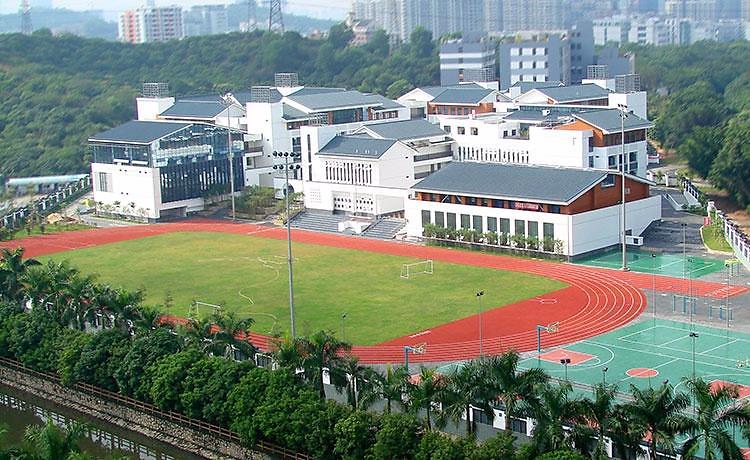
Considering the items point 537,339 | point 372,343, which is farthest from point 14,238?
point 537,339

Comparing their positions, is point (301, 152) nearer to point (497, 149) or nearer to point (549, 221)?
point (497, 149)

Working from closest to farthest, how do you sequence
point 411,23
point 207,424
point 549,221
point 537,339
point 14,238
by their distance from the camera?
1. point 207,424
2. point 537,339
3. point 549,221
4. point 14,238
5. point 411,23

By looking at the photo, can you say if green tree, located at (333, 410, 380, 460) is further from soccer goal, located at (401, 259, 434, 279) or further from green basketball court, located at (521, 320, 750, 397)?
soccer goal, located at (401, 259, 434, 279)

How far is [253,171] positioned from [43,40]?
1925 inches

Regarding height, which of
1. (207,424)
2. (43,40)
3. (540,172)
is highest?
(43,40)

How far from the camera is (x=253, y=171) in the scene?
57.8m

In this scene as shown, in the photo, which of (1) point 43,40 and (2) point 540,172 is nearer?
(2) point 540,172

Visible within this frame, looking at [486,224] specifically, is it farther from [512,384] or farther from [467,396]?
[512,384]

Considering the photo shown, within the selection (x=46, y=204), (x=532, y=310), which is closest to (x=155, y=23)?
(x=46, y=204)

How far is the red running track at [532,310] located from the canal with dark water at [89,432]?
527 cm

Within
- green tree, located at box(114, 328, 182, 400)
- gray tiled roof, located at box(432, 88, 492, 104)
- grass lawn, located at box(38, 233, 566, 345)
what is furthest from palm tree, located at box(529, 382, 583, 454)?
gray tiled roof, located at box(432, 88, 492, 104)

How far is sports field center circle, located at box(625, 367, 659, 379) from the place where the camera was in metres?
27.2

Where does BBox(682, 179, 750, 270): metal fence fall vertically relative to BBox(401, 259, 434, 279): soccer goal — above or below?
above

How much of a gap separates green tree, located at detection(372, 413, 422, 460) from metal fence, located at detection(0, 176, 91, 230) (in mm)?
35583
